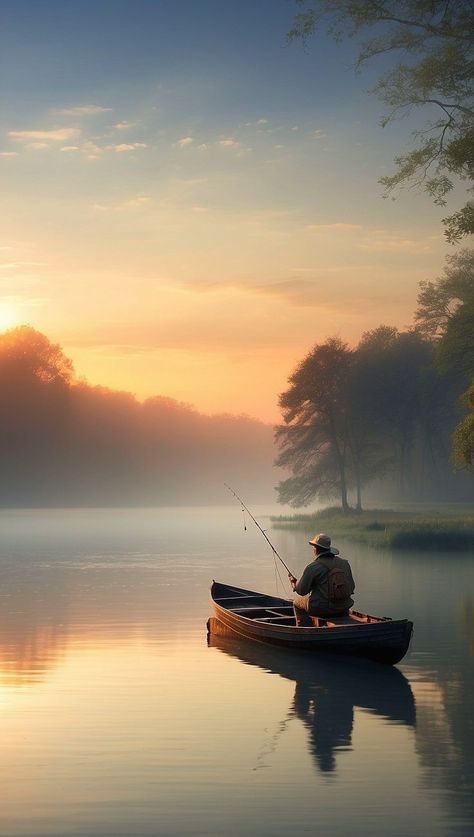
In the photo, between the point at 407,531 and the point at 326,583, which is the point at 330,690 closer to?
the point at 326,583

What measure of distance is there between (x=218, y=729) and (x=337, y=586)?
20.3 ft

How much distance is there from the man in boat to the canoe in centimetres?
29

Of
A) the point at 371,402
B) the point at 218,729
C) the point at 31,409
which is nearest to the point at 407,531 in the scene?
the point at 371,402

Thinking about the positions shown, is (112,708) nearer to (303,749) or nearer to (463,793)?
(303,749)

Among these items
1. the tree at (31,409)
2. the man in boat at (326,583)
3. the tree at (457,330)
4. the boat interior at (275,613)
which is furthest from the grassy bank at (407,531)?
the tree at (31,409)

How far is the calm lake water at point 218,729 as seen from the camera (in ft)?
34.0

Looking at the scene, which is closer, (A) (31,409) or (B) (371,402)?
(B) (371,402)

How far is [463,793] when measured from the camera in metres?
11.0

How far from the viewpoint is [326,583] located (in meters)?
20.3

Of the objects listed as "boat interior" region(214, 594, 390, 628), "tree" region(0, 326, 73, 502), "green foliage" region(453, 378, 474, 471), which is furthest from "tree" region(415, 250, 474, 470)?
"tree" region(0, 326, 73, 502)

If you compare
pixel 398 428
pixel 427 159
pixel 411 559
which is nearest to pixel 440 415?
pixel 398 428

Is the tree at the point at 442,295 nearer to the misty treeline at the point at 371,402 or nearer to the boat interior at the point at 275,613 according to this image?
the misty treeline at the point at 371,402

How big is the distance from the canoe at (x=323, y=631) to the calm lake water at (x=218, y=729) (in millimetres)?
360

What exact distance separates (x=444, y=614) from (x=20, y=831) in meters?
20.6
